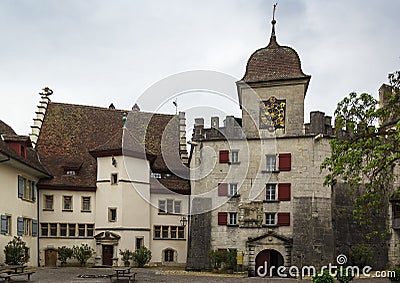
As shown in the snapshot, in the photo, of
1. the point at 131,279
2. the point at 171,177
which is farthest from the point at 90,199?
the point at 131,279

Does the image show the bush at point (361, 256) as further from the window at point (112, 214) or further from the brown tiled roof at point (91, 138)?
the window at point (112, 214)

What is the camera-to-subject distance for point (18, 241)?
31.6m

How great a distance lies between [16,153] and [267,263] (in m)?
15.5

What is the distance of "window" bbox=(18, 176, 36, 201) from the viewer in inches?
1293

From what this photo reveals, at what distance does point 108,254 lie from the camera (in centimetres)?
3694

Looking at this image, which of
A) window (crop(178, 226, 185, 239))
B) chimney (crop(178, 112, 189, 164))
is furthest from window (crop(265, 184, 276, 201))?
chimney (crop(178, 112, 189, 164))

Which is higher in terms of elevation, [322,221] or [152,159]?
[152,159]

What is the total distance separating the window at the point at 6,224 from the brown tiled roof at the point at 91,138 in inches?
226

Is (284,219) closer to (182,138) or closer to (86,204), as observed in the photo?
(86,204)

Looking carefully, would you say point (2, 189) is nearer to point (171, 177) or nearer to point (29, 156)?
point (29, 156)

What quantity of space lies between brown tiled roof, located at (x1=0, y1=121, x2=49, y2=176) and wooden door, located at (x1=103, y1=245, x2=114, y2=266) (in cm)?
605

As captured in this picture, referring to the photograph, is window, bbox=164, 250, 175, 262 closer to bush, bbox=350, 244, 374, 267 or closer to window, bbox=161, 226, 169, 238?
window, bbox=161, 226, 169, 238

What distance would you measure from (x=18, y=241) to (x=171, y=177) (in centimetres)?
1226

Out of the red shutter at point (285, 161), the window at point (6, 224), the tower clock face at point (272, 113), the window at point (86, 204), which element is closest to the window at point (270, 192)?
the red shutter at point (285, 161)
